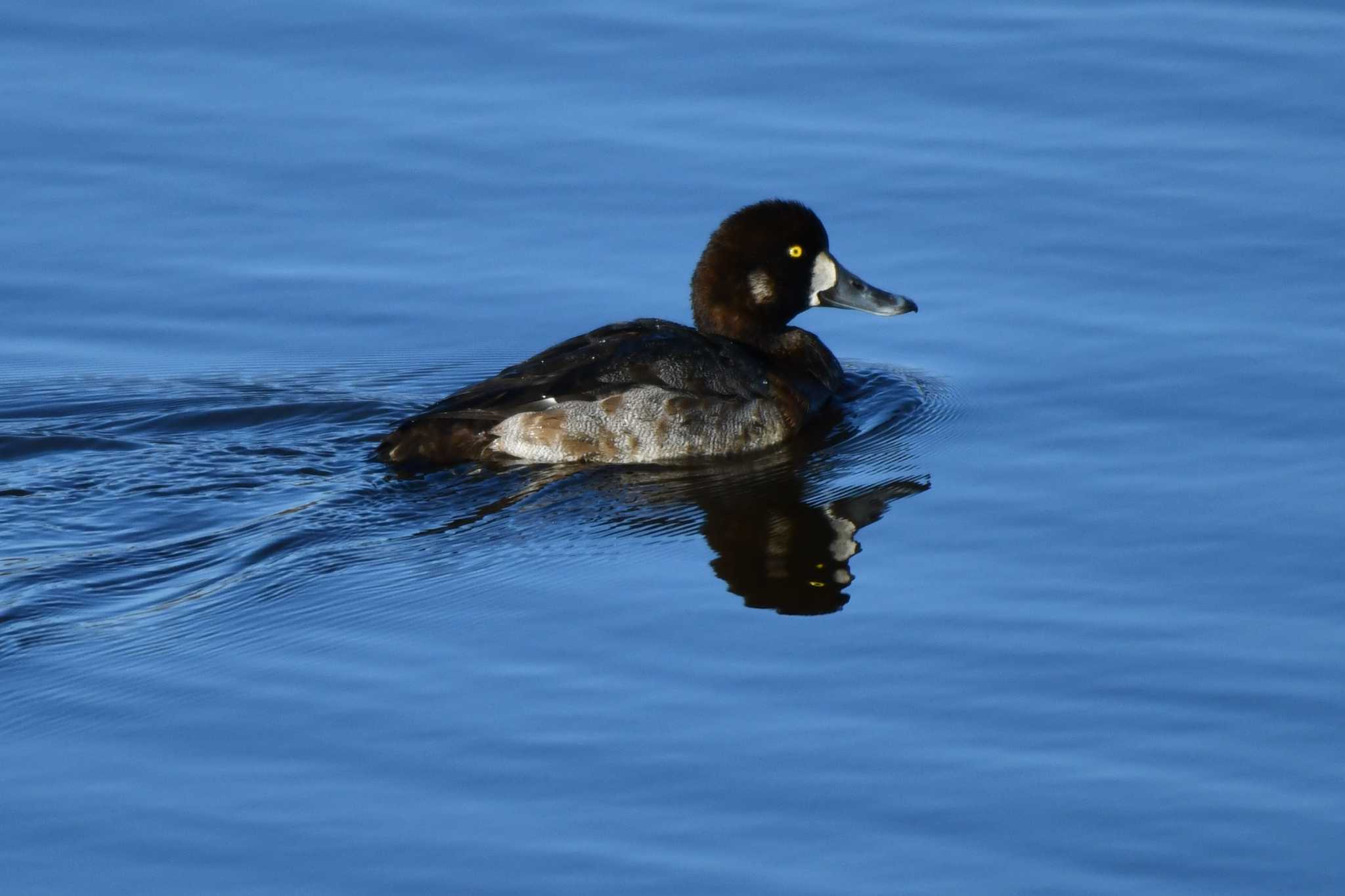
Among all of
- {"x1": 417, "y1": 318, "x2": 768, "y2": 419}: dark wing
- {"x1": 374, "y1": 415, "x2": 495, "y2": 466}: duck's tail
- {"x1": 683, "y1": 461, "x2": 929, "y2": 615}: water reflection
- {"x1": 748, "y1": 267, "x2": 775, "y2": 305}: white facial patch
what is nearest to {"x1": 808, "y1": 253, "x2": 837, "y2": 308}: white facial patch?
{"x1": 748, "y1": 267, "x2": 775, "y2": 305}: white facial patch

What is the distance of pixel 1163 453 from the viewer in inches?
360

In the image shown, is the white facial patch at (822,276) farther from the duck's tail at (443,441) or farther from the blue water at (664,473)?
the duck's tail at (443,441)

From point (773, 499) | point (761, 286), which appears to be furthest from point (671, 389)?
point (761, 286)

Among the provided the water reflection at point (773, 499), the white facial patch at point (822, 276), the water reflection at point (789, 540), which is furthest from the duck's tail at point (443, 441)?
the white facial patch at point (822, 276)

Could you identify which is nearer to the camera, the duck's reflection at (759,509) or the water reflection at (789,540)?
the water reflection at (789,540)

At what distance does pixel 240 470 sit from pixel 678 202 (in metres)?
3.40

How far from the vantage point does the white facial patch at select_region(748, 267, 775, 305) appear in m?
10.4

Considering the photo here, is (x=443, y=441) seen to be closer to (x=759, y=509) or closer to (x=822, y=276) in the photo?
(x=759, y=509)

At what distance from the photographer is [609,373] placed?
9.36 metres

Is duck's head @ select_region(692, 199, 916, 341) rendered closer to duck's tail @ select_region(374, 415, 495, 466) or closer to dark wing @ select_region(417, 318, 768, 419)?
dark wing @ select_region(417, 318, 768, 419)

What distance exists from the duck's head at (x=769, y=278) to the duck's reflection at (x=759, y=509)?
923 millimetres

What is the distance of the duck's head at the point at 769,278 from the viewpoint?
Answer: 34.0 ft

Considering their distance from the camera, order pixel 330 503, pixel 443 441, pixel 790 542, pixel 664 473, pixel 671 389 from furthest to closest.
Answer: pixel 671 389 < pixel 664 473 < pixel 443 441 < pixel 330 503 < pixel 790 542

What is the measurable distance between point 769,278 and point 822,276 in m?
0.29
